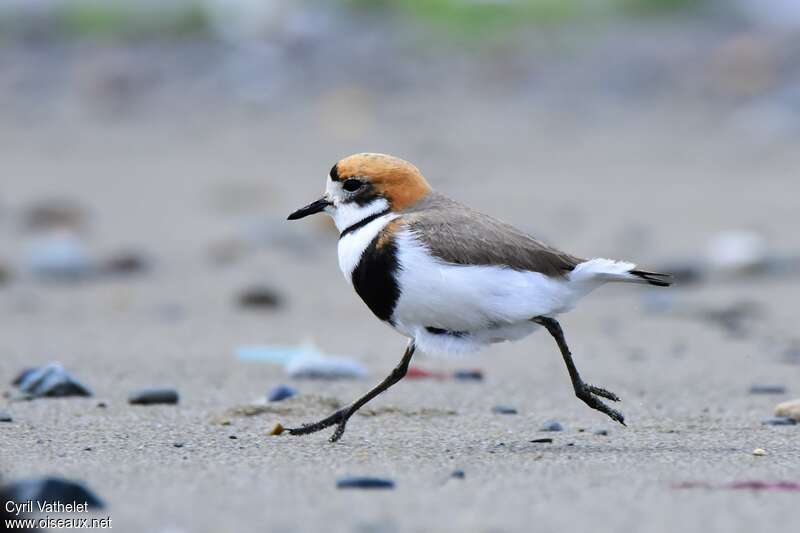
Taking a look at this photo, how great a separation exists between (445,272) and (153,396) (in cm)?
131

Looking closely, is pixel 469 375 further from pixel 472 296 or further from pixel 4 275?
pixel 4 275

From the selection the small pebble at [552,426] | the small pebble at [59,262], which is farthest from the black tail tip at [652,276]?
the small pebble at [59,262]

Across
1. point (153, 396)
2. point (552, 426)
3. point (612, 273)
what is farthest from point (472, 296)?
point (153, 396)

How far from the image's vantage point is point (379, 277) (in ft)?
13.7

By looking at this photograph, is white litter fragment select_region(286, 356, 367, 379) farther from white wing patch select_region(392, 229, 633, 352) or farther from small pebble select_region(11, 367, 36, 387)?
white wing patch select_region(392, 229, 633, 352)

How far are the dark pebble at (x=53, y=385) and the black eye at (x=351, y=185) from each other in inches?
49.0

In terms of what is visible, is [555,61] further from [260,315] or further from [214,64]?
[260,315]

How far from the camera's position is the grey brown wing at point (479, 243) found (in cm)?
416

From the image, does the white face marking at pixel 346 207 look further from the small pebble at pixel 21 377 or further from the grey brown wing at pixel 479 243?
the small pebble at pixel 21 377

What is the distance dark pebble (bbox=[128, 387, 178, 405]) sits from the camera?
16.1ft

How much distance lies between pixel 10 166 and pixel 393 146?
294 cm

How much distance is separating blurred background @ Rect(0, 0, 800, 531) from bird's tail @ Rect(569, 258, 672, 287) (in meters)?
0.83

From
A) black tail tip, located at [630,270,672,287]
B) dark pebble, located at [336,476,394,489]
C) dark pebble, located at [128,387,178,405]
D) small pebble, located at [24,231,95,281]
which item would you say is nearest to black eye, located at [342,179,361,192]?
black tail tip, located at [630,270,672,287]

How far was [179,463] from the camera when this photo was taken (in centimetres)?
376
